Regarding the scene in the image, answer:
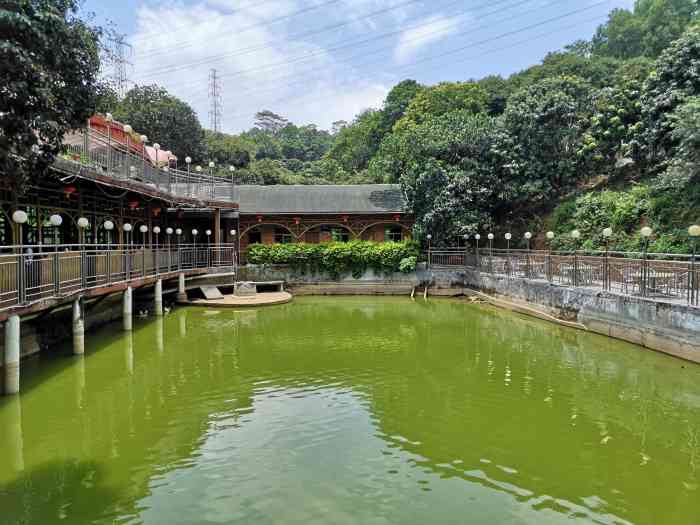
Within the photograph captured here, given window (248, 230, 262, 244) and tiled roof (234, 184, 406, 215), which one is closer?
tiled roof (234, 184, 406, 215)

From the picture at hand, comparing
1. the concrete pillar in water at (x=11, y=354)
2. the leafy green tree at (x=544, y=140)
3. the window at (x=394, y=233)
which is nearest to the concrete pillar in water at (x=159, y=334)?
the concrete pillar in water at (x=11, y=354)

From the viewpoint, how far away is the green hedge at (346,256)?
22219 mm

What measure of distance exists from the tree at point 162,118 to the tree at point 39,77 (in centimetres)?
3059

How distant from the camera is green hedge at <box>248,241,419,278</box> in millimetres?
22219

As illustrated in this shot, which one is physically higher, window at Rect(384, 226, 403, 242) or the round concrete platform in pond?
window at Rect(384, 226, 403, 242)

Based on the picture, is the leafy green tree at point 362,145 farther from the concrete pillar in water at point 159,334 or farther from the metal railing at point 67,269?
the concrete pillar in water at point 159,334

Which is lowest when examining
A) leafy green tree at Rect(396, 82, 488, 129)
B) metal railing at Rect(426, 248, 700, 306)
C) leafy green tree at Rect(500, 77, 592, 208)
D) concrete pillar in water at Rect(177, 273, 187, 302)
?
concrete pillar in water at Rect(177, 273, 187, 302)

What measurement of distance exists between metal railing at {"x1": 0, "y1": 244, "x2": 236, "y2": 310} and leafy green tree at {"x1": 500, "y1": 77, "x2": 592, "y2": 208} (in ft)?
53.9

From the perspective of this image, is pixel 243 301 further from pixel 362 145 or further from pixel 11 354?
pixel 362 145

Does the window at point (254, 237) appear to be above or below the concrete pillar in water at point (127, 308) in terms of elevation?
above

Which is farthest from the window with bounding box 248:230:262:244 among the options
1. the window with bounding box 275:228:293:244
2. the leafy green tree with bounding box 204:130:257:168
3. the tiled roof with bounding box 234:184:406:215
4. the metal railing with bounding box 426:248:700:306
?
the leafy green tree with bounding box 204:130:257:168

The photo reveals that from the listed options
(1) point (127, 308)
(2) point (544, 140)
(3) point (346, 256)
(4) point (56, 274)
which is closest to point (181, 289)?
(1) point (127, 308)

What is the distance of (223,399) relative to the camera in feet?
26.0

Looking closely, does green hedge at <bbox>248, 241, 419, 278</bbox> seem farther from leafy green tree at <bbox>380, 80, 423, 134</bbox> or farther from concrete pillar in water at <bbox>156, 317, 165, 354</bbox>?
leafy green tree at <bbox>380, 80, 423, 134</bbox>
